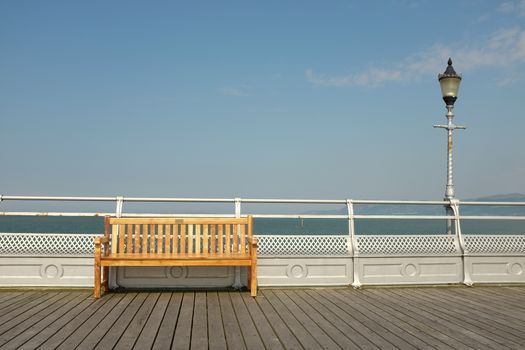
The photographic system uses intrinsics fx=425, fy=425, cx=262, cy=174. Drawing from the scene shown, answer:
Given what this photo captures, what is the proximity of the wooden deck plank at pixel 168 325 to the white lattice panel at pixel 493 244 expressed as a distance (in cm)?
508

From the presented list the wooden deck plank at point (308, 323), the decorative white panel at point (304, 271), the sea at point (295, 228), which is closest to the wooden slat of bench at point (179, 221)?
the decorative white panel at point (304, 271)

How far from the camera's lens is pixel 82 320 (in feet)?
16.0

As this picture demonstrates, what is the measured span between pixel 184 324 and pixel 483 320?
11.4 feet

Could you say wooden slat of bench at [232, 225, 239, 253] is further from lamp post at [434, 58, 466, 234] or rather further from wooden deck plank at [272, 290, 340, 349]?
lamp post at [434, 58, 466, 234]

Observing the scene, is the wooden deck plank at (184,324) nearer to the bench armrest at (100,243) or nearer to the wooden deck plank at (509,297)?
the bench armrest at (100,243)

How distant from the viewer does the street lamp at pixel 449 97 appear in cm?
783

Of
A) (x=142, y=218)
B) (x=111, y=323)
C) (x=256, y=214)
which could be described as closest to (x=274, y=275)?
(x=256, y=214)

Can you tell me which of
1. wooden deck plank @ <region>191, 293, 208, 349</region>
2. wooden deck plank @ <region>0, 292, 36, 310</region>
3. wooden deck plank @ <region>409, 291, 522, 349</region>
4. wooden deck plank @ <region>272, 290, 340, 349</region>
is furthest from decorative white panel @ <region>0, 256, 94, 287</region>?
wooden deck plank @ <region>409, 291, 522, 349</region>

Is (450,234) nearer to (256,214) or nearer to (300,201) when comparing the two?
(300,201)

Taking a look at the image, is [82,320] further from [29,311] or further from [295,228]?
[295,228]

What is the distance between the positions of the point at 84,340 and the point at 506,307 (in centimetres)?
528

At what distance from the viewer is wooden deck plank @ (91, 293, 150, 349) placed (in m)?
3.97

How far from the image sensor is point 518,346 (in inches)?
158

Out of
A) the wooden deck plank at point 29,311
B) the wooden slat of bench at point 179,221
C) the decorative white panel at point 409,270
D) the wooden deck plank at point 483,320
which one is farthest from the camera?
the decorative white panel at point 409,270
